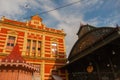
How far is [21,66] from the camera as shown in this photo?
22.9ft

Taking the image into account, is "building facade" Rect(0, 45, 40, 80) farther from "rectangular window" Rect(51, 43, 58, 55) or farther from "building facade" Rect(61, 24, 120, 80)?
"rectangular window" Rect(51, 43, 58, 55)

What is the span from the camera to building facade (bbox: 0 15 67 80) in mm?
17141

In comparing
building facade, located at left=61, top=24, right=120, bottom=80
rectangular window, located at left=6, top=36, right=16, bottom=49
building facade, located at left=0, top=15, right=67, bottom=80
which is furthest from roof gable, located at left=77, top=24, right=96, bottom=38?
rectangular window, located at left=6, top=36, right=16, bottom=49

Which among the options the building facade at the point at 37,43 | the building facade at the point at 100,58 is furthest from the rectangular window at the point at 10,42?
the building facade at the point at 100,58

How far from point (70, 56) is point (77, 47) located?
69.4 inches

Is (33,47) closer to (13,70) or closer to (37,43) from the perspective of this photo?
(37,43)

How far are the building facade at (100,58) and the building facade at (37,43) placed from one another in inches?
113

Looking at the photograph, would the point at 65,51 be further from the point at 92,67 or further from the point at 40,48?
the point at 92,67

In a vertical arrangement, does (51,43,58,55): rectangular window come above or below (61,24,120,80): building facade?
above

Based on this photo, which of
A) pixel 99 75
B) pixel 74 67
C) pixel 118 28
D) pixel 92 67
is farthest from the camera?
pixel 74 67

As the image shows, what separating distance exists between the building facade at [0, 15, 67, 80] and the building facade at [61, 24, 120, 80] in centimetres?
286

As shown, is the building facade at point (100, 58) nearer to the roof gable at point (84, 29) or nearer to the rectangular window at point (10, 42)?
the roof gable at point (84, 29)

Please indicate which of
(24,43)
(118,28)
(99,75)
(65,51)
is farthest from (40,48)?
(118,28)

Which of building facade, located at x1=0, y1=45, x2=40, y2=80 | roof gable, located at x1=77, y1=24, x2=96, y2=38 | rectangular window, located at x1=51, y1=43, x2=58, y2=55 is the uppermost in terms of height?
roof gable, located at x1=77, y1=24, x2=96, y2=38
